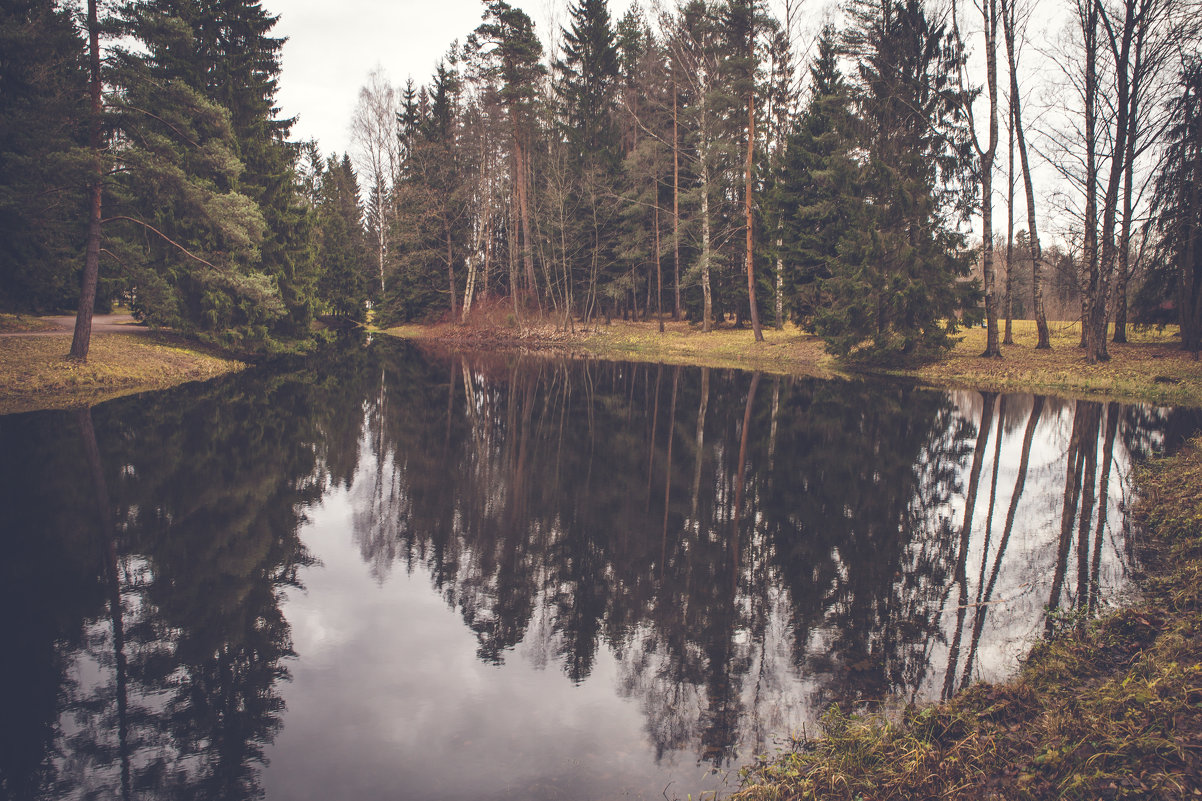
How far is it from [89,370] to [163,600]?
15625 mm

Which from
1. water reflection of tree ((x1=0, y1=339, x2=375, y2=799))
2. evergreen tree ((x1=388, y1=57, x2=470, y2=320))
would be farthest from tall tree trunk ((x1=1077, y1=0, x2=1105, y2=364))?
evergreen tree ((x1=388, y1=57, x2=470, y2=320))

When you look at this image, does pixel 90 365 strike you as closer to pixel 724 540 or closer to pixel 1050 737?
pixel 724 540

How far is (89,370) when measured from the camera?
55.5ft

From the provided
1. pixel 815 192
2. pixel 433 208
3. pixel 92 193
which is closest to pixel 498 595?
pixel 92 193

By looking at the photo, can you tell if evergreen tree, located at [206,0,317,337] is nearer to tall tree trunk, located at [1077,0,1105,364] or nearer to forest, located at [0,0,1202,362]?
forest, located at [0,0,1202,362]

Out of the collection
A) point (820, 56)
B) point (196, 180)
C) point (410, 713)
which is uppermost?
point (820, 56)

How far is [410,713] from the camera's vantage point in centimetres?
411

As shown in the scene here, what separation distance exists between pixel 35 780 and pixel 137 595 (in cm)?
246

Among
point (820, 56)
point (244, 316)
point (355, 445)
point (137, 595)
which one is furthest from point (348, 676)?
point (820, 56)

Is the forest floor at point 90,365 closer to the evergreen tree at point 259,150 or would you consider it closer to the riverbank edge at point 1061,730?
the evergreen tree at point 259,150

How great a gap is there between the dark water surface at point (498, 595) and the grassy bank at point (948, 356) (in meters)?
6.59

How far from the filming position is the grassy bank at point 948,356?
695 inches

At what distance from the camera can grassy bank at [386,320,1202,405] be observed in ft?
57.9

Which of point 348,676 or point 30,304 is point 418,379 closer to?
point 30,304
